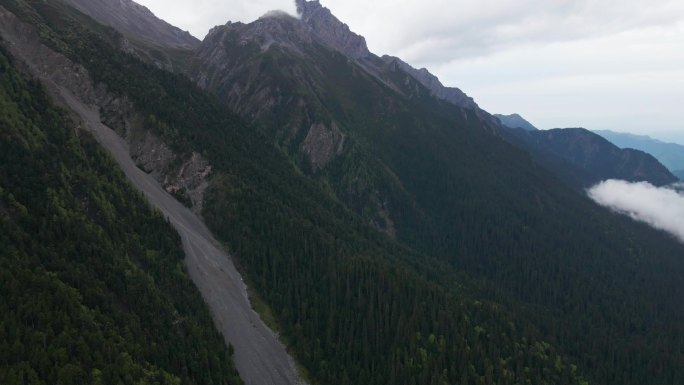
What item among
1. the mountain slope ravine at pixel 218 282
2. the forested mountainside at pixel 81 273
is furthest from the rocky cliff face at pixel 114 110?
the forested mountainside at pixel 81 273

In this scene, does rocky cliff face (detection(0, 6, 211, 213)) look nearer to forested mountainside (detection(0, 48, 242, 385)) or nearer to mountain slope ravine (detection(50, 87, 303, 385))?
mountain slope ravine (detection(50, 87, 303, 385))

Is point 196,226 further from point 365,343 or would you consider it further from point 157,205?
point 365,343

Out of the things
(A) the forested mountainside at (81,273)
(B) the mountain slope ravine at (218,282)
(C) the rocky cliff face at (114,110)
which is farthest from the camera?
(C) the rocky cliff face at (114,110)

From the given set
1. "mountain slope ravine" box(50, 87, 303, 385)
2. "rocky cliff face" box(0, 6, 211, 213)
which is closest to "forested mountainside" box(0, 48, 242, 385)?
"mountain slope ravine" box(50, 87, 303, 385)

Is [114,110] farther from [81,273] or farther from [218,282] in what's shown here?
[81,273]

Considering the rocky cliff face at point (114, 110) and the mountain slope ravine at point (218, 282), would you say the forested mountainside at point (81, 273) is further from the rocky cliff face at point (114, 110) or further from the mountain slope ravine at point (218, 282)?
the rocky cliff face at point (114, 110)

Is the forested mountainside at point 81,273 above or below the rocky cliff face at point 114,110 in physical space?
below

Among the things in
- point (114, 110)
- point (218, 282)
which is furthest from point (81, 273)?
point (114, 110)

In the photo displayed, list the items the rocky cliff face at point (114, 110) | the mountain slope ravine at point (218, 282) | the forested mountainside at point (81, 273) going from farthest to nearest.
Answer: the rocky cliff face at point (114, 110) < the mountain slope ravine at point (218, 282) < the forested mountainside at point (81, 273)

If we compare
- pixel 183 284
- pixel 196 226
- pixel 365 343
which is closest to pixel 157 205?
pixel 196 226
